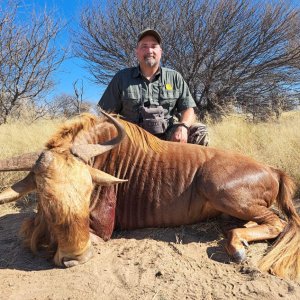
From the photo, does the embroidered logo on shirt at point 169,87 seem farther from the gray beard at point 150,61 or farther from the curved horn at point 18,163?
the curved horn at point 18,163

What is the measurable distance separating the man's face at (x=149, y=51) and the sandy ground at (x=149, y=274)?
7.77 ft

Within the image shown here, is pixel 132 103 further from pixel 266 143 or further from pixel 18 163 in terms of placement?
pixel 266 143

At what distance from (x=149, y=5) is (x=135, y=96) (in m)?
9.78

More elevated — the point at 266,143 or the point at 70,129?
the point at 70,129

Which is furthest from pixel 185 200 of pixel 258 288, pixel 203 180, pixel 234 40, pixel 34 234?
pixel 234 40

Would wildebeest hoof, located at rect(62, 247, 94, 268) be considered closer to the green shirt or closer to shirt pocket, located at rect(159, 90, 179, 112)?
the green shirt

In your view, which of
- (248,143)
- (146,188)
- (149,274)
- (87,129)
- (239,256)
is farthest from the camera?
(248,143)

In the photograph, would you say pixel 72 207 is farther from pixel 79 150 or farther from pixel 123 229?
pixel 123 229

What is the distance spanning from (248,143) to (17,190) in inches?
220

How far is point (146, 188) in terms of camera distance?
3.57 meters

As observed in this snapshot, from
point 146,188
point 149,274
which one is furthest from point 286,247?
point 146,188

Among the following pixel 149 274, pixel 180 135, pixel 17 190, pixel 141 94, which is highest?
pixel 141 94

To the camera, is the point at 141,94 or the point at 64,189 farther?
the point at 141,94

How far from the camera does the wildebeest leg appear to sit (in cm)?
299
